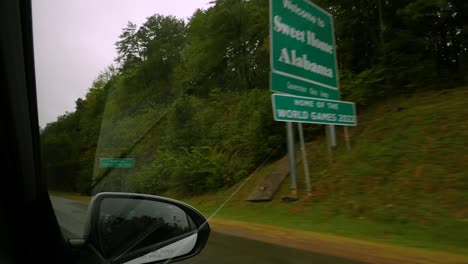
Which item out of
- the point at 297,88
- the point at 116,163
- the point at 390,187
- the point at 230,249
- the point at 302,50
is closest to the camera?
the point at 230,249

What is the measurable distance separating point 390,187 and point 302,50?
4.08 meters

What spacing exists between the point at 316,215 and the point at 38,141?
303 inches

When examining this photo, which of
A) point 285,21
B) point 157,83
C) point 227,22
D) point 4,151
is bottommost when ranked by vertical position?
point 4,151

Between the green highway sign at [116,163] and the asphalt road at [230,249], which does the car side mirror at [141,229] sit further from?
the green highway sign at [116,163]

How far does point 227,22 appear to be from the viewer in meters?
19.1

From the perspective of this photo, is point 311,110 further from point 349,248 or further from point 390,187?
point 349,248

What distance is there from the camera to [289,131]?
12266 mm

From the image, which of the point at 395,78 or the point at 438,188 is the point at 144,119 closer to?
the point at 438,188

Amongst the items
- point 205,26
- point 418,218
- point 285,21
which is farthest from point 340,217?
point 205,26

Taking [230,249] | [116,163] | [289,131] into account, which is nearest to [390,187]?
[289,131]

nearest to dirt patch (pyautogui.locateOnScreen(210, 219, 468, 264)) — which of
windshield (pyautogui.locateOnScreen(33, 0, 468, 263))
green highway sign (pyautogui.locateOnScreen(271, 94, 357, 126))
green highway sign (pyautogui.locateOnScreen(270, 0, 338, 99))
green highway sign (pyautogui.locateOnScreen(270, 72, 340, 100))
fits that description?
windshield (pyautogui.locateOnScreen(33, 0, 468, 263))

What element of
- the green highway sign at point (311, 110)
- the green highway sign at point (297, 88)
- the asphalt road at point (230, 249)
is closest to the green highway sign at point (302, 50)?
the green highway sign at point (297, 88)

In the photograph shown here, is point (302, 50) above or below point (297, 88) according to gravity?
above

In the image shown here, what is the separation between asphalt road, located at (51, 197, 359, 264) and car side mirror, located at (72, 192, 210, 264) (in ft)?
0.79
